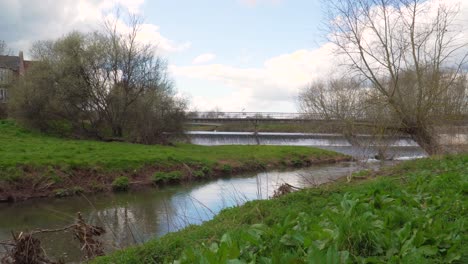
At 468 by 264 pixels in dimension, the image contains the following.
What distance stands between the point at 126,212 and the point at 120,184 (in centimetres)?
571

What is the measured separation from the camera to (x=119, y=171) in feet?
71.1

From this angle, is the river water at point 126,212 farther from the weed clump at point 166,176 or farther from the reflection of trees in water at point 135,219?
the weed clump at point 166,176

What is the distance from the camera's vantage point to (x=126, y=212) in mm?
14578

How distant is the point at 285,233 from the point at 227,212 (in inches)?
180

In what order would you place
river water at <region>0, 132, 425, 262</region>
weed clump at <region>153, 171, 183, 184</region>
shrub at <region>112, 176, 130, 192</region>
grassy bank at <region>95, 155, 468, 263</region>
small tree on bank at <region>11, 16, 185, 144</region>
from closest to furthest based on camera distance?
grassy bank at <region>95, 155, 468, 263</region> < river water at <region>0, 132, 425, 262</region> < shrub at <region>112, 176, 130, 192</region> < weed clump at <region>153, 171, 183, 184</region> < small tree on bank at <region>11, 16, 185, 144</region>

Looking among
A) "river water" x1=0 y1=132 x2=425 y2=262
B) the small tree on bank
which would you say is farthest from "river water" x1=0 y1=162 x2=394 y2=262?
the small tree on bank

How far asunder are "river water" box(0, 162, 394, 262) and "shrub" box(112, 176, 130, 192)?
95 cm

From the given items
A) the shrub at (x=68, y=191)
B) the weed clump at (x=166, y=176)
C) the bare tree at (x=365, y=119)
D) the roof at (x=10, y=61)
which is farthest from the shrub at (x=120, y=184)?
the roof at (x=10, y=61)

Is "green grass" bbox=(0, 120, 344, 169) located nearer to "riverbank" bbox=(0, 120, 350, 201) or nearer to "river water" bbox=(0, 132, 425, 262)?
"riverbank" bbox=(0, 120, 350, 201)

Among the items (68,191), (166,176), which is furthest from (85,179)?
(166,176)

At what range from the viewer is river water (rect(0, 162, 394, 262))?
1059 cm

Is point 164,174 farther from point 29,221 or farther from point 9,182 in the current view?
point 29,221

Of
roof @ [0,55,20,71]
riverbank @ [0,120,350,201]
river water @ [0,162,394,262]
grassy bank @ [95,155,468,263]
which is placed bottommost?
river water @ [0,162,394,262]

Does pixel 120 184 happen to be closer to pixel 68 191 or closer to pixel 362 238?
pixel 68 191
